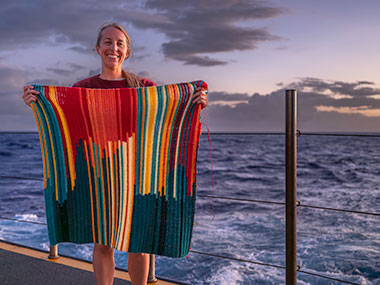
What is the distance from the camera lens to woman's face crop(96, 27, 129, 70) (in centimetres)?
126

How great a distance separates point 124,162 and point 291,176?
2.05ft

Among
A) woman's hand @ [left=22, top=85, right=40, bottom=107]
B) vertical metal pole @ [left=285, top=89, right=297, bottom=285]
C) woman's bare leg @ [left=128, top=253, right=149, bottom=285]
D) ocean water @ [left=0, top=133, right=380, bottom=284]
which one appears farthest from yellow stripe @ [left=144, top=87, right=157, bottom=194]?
ocean water @ [left=0, top=133, right=380, bottom=284]

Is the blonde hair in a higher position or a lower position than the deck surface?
higher

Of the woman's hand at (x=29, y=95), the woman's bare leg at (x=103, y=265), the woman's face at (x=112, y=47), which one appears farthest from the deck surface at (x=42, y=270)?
the woman's face at (x=112, y=47)

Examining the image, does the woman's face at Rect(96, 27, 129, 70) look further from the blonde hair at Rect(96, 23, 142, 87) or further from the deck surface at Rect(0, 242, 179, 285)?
the deck surface at Rect(0, 242, 179, 285)

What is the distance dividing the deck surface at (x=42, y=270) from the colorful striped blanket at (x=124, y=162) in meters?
0.52

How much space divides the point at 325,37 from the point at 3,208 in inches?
475

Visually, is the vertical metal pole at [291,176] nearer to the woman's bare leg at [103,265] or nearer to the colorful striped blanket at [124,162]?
the colorful striped blanket at [124,162]

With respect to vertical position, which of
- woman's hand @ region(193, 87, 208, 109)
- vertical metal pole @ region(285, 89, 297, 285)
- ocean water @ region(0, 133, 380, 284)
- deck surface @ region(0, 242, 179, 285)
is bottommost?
ocean water @ region(0, 133, 380, 284)

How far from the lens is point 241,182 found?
12.2 m

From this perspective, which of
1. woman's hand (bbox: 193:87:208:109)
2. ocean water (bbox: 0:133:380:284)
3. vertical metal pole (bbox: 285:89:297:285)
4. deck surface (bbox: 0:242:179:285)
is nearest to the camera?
woman's hand (bbox: 193:87:208:109)

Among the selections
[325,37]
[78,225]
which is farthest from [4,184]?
[325,37]

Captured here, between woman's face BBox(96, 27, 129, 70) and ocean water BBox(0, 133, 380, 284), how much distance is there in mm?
1255

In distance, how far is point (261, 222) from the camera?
8.00 m
